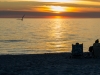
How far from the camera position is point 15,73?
13.9 metres

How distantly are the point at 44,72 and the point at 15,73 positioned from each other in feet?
4.36

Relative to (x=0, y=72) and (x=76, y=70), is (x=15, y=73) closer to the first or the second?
(x=0, y=72)

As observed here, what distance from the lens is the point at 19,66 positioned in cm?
1611

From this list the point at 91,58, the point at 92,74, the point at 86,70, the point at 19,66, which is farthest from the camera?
the point at 91,58

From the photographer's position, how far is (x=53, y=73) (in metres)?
13.9

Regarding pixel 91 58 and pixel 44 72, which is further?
pixel 91 58

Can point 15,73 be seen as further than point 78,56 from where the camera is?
No

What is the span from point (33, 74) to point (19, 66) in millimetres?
2694

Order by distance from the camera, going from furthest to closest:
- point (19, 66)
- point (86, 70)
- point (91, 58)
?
point (91, 58)
point (19, 66)
point (86, 70)

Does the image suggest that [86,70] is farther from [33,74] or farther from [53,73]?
[33,74]

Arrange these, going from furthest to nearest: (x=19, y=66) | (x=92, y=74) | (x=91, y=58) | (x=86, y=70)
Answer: (x=91, y=58)
(x=19, y=66)
(x=86, y=70)
(x=92, y=74)

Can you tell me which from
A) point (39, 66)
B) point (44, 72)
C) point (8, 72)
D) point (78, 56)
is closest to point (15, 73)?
point (8, 72)

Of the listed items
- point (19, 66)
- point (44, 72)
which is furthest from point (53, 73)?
point (19, 66)

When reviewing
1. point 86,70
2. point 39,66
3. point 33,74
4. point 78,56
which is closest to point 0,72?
point 33,74
